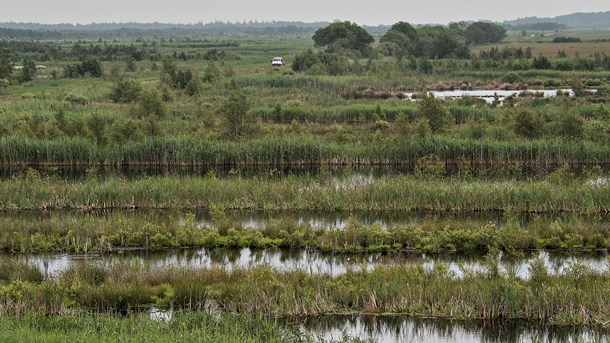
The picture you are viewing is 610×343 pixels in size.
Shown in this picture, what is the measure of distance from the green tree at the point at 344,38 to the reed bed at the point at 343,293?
96.0m

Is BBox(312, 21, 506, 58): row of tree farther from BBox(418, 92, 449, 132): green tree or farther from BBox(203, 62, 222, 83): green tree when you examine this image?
BBox(418, 92, 449, 132): green tree

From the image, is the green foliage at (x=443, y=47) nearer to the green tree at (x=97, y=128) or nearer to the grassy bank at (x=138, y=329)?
the green tree at (x=97, y=128)

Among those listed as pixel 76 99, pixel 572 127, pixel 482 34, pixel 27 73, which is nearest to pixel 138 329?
pixel 572 127

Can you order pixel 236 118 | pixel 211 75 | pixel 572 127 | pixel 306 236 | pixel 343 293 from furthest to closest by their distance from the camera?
pixel 211 75
pixel 236 118
pixel 572 127
pixel 306 236
pixel 343 293

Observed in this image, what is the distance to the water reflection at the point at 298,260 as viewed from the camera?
23922 mm

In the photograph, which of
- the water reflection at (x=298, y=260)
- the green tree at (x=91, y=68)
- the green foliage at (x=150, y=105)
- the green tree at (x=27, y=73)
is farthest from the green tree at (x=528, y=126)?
the green tree at (x=91, y=68)

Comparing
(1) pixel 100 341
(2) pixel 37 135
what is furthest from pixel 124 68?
(1) pixel 100 341

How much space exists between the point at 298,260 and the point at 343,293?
211 inches

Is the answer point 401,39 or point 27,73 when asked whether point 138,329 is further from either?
point 401,39

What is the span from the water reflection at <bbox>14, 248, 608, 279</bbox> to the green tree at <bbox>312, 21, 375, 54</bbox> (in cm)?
9105

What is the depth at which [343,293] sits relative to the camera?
2036 cm

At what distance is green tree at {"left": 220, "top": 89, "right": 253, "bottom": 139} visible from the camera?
150 feet

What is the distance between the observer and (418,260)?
2477 centimetres

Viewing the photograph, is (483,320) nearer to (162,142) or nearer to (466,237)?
(466,237)
